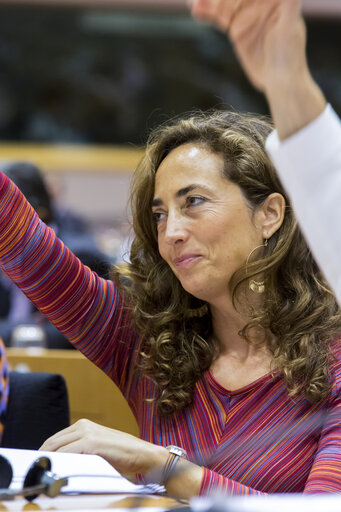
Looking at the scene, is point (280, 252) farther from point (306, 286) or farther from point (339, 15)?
point (339, 15)

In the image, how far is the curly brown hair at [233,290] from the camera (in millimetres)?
1297

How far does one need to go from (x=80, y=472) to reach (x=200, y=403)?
41 centimetres

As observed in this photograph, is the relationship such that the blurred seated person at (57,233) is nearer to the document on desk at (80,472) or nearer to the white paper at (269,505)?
the document on desk at (80,472)

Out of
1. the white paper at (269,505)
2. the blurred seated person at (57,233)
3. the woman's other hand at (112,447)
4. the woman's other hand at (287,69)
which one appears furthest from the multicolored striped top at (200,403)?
the blurred seated person at (57,233)

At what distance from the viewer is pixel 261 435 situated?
1.24 meters

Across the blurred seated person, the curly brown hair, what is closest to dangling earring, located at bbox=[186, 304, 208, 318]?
the curly brown hair

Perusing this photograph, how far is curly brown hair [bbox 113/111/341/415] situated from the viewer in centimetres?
130

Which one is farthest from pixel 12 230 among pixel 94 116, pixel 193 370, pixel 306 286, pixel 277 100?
pixel 94 116

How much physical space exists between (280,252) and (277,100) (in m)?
0.64

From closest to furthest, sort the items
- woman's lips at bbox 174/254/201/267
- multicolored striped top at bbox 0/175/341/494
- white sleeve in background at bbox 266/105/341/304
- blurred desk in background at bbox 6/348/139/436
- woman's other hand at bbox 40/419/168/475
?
white sleeve in background at bbox 266/105/341/304 → woman's other hand at bbox 40/419/168/475 → multicolored striped top at bbox 0/175/341/494 → woman's lips at bbox 174/254/201/267 → blurred desk in background at bbox 6/348/139/436

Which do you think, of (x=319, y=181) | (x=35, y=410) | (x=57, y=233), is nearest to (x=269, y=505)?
(x=319, y=181)

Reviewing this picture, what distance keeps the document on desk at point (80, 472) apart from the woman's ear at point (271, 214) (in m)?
0.55

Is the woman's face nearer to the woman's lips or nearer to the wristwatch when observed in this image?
the woman's lips

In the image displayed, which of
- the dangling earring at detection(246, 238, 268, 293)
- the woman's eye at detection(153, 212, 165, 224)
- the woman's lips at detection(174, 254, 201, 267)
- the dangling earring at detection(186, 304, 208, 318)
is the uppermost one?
the woman's eye at detection(153, 212, 165, 224)
